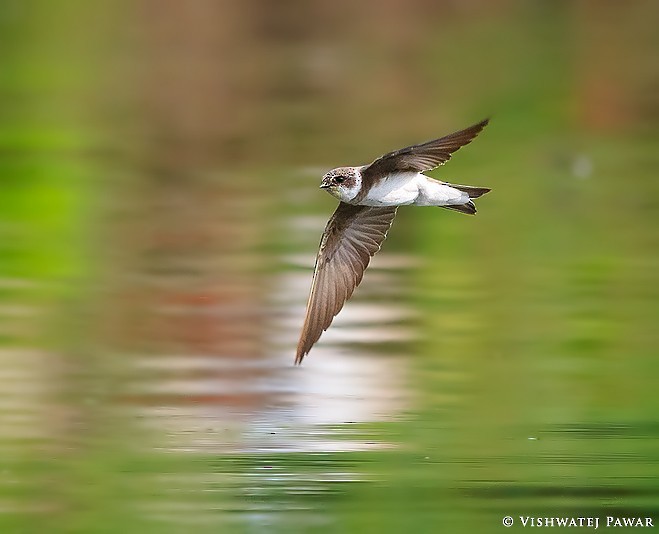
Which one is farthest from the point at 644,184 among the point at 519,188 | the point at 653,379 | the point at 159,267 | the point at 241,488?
the point at 241,488

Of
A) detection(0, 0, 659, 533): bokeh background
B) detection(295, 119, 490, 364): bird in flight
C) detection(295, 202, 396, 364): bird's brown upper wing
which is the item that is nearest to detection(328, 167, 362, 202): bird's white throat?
detection(295, 119, 490, 364): bird in flight

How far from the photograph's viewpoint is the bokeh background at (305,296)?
6.50 metres

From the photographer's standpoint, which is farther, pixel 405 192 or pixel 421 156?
pixel 405 192

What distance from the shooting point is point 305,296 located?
31.5 ft

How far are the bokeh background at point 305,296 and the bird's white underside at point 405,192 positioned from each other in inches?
44.3

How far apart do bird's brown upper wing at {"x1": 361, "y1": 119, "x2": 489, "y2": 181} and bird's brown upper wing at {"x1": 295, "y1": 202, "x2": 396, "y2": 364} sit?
1.49 ft

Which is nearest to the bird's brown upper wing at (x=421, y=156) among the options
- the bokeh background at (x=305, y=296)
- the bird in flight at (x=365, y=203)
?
the bird in flight at (x=365, y=203)

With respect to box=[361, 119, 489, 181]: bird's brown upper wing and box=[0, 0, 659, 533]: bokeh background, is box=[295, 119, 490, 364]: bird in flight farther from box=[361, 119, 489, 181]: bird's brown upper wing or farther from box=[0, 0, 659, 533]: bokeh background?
box=[0, 0, 659, 533]: bokeh background

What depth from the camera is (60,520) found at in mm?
6230

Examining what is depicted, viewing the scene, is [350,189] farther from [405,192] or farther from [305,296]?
[305,296]

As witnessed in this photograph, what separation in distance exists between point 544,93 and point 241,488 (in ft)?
36.0

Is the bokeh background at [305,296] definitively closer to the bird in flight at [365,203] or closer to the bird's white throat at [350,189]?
the bird in flight at [365,203]

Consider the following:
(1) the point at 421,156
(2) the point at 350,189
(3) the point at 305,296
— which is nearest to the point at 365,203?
(2) the point at 350,189

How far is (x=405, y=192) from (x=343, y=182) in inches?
9.1
